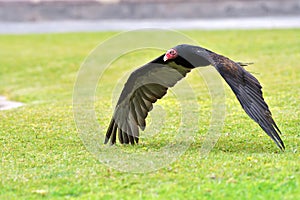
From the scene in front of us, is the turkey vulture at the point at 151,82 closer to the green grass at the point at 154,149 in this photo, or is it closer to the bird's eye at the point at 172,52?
the bird's eye at the point at 172,52

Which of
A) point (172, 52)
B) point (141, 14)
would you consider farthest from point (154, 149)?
point (141, 14)

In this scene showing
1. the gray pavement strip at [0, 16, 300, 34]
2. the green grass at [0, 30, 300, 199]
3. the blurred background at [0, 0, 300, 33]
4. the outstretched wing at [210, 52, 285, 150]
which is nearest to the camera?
the green grass at [0, 30, 300, 199]

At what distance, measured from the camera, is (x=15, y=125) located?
1182 cm

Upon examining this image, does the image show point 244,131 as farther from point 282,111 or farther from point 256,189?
point 256,189

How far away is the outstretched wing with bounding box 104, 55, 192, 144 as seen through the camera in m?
9.67

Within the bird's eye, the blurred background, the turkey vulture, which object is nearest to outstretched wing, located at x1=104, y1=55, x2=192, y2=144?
the turkey vulture

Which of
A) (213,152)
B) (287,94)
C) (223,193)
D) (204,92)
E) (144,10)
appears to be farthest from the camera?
(144,10)

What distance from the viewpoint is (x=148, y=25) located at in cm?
2878

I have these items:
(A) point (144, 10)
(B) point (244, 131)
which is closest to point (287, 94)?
(B) point (244, 131)

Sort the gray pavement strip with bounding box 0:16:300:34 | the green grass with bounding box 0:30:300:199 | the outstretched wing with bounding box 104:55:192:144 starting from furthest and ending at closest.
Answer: the gray pavement strip with bounding box 0:16:300:34, the outstretched wing with bounding box 104:55:192:144, the green grass with bounding box 0:30:300:199

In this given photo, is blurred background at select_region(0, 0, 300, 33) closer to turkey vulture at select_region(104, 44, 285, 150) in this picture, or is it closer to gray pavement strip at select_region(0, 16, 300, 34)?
gray pavement strip at select_region(0, 16, 300, 34)

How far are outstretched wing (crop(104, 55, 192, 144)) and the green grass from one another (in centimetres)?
35

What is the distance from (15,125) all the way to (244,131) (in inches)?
155

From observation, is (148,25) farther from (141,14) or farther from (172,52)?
(172,52)
